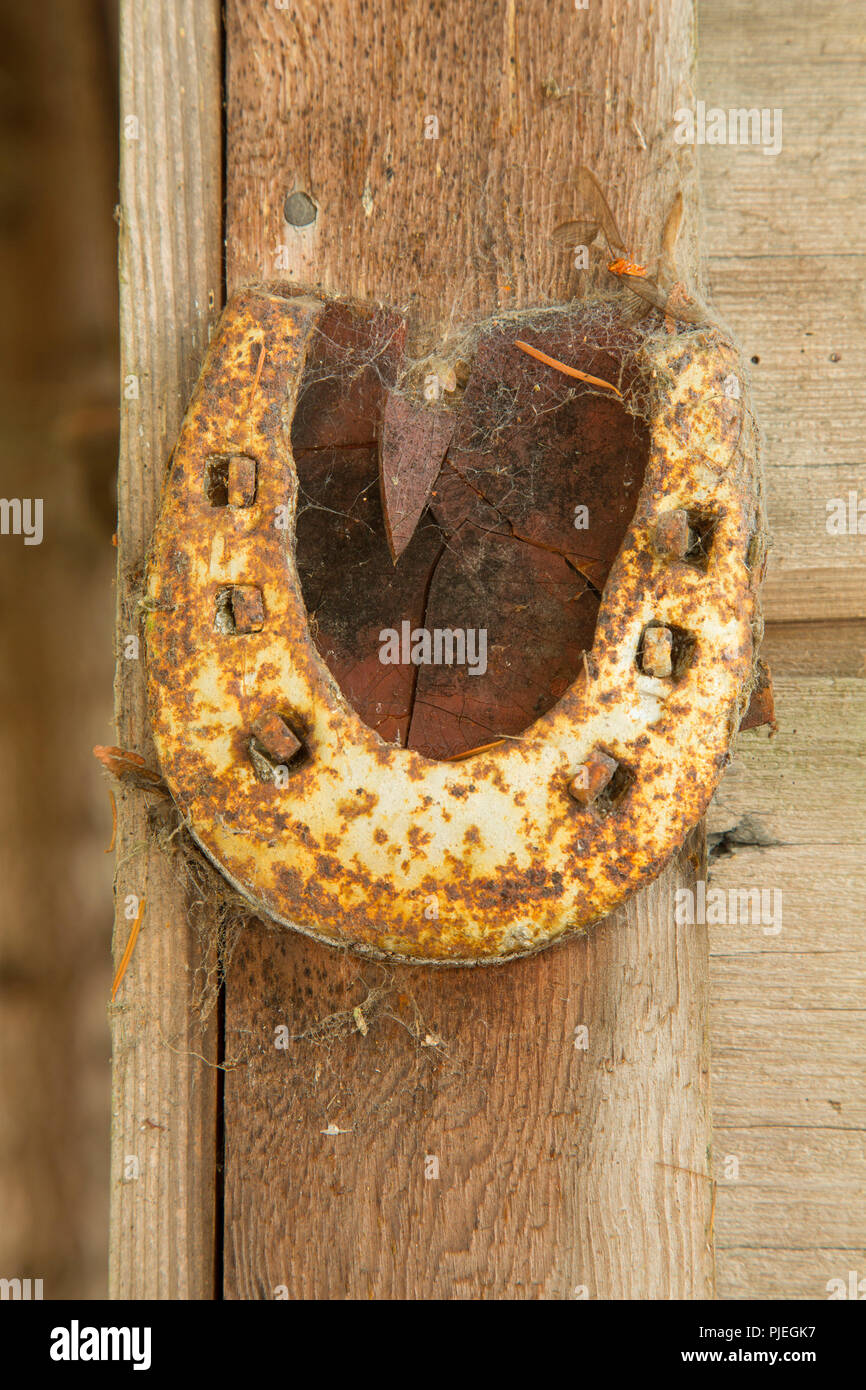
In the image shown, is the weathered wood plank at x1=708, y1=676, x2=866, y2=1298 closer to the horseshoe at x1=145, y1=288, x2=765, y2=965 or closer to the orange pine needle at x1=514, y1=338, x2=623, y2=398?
the horseshoe at x1=145, y1=288, x2=765, y2=965

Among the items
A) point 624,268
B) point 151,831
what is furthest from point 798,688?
point 151,831

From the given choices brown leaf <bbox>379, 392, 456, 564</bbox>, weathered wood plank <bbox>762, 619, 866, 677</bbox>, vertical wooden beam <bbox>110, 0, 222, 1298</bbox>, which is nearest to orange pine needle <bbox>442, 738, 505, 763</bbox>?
brown leaf <bbox>379, 392, 456, 564</bbox>

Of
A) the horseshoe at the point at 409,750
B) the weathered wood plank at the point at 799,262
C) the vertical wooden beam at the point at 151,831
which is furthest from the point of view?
the weathered wood plank at the point at 799,262

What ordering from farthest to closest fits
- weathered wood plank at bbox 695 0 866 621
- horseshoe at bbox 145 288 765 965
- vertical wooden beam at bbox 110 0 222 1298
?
weathered wood plank at bbox 695 0 866 621
vertical wooden beam at bbox 110 0 222 1298
horseshoe at bbox 145 288 765 965

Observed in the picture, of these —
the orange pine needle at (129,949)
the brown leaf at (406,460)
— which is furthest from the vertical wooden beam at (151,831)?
the brown leaf at (406,460)

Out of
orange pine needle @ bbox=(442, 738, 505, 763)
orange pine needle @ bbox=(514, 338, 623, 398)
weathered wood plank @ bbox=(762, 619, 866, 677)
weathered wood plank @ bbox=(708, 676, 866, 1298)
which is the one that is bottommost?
weathered wood plank @ bbox=(708, 676, 866, 1298)

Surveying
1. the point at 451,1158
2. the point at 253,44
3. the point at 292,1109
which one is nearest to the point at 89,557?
the point at 253,44

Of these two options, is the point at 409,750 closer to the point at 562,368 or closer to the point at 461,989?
the point at 461,989

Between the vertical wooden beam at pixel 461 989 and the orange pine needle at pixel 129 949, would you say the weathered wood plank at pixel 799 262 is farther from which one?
the orange pine needle at pixel 129 949
